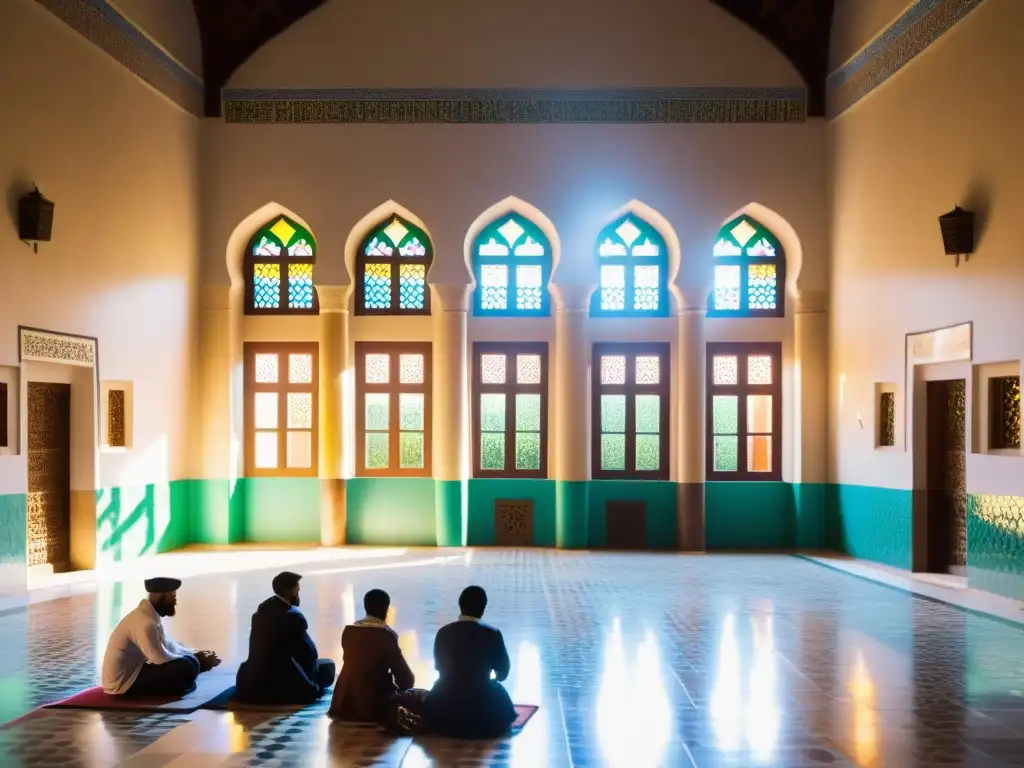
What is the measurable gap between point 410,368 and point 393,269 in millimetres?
1194

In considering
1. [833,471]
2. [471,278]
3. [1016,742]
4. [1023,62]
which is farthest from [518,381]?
[1016,742]

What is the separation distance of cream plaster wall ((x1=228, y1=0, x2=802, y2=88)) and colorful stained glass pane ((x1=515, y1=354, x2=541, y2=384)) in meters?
3.14

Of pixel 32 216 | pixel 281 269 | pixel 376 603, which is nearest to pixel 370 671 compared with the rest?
pixel 376 603

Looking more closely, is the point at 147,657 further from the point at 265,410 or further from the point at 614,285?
the point at 614,285

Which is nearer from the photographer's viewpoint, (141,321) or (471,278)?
(141,321)

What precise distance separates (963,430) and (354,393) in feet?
21.8

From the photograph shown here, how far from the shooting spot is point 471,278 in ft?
40.2

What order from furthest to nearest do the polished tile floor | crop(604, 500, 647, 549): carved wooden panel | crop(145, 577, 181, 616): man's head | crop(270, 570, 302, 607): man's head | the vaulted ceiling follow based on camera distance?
crop(604, 500, 647, 549): carved wooden panel
the vaulted ceiling
crop(145, 577, 181, 616): man's head
crop(270, 570, 302, 607): man's head
the polished tile floor

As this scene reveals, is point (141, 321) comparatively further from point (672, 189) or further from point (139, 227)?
point (672, 189)

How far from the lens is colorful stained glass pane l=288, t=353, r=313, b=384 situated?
12664 mm

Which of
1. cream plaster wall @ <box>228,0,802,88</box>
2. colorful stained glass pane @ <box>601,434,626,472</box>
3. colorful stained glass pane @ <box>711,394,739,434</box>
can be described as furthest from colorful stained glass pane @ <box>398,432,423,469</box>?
cream plaster wall @ <box>228,0,802,88</box>

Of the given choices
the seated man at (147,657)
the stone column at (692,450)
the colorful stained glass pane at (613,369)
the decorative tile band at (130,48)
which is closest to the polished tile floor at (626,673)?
the seated man at (147,657)

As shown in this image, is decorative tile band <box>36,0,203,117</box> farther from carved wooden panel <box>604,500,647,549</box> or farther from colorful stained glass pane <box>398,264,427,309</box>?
carved wooden panel <box>604,500,647,549</box>

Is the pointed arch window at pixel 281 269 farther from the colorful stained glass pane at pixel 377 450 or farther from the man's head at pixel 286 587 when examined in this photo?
the man's head at pixel 286 587
